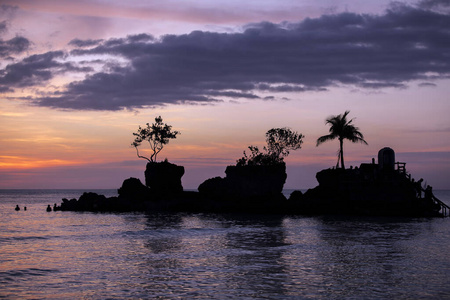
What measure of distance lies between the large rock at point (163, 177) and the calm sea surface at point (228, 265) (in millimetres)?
38286

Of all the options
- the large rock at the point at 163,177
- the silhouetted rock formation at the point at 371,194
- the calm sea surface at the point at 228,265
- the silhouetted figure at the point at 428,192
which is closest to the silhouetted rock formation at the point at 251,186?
the silhouetted rock formation at the point at 371,194

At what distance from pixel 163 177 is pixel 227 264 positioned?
56602 mm

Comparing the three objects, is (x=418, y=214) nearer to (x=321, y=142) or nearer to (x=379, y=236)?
(x=321, y=142)

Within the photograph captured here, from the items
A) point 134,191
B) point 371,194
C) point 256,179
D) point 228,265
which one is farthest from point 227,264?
point 134,191

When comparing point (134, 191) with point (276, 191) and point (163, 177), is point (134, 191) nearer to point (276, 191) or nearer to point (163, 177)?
point (163, 177)

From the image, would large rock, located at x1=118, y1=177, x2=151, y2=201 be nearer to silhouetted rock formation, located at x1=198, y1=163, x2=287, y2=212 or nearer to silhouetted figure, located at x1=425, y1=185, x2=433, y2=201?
silhouetted rock formation, located at x1=198, y1=163, x2=287, y2=212

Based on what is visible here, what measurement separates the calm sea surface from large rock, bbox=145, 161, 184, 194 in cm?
3829

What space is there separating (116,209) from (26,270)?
5336 cm

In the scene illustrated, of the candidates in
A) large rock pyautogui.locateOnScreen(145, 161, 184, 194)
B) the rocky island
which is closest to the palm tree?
the rocky island

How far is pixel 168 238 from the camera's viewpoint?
37406 mm

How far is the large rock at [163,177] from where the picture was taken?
79812 millimetres

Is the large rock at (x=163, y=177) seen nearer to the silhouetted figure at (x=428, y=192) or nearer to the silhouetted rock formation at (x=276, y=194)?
the silhouetted rock formation at (x=276, y=194)

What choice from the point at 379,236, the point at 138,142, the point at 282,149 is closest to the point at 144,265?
the point at 379,236

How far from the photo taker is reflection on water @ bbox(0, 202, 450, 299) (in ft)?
60.0
